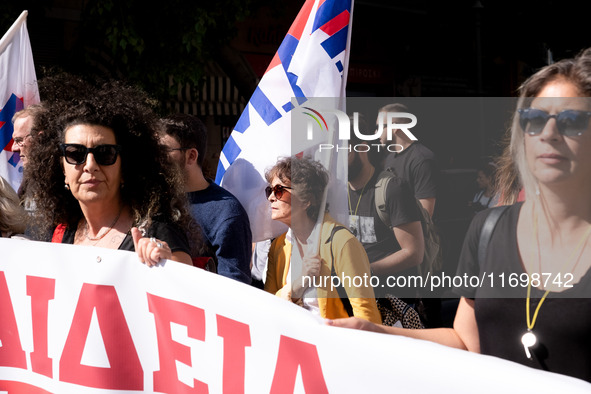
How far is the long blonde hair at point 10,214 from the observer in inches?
124

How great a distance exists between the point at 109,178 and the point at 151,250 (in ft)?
1.52

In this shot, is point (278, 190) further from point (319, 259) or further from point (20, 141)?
point (20, 141)

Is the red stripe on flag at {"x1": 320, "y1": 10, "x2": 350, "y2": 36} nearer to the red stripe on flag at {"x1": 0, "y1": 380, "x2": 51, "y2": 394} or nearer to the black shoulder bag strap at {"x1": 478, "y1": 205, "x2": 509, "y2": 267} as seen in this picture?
the black shoulder bag strap at {"x1": 478, "y1": 205, "x2": 509, "y2": 267}

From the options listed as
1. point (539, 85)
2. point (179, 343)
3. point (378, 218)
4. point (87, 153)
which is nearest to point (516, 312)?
point (539, 85)

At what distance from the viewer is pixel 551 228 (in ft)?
5.65

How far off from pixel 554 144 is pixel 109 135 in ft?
5.59

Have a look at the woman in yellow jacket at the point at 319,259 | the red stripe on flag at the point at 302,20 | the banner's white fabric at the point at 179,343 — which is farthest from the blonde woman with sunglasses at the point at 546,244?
the red stripe on flag at the point at 302,20

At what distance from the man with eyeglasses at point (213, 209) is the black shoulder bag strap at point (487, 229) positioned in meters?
1.62

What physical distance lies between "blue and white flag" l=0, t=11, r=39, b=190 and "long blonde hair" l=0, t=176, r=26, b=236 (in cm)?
147

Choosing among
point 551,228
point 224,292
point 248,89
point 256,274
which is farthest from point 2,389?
point 248,89

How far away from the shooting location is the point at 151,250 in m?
2.34

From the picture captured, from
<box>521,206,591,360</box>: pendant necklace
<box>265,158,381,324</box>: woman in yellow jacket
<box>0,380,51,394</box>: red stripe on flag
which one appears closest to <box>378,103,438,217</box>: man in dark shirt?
<box>265,158,381,324</box>: woman in yellow jacket

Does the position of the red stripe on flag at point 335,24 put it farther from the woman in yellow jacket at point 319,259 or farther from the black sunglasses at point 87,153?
the black sunglasses at point 87,153

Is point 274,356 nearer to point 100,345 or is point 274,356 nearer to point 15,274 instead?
point 100,345
